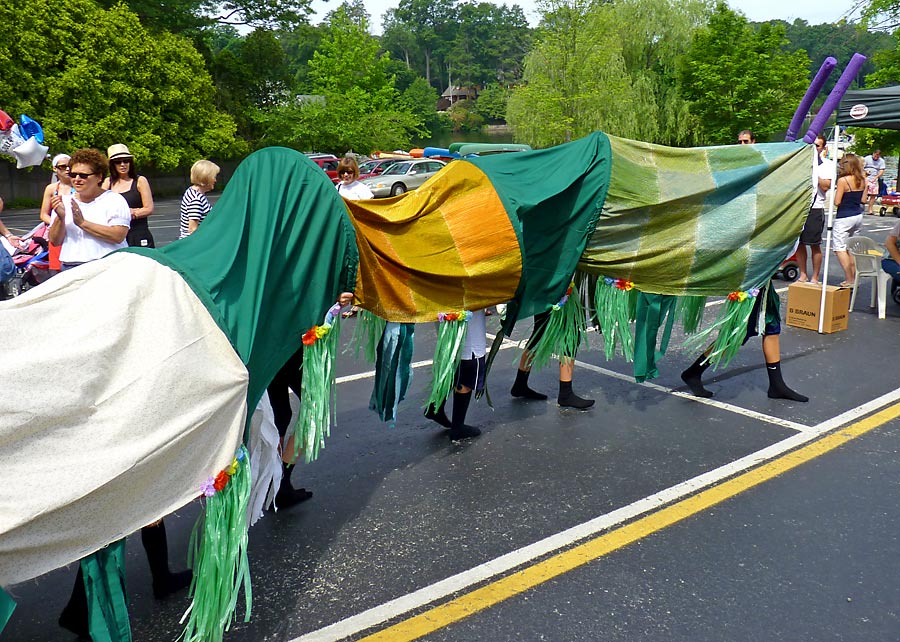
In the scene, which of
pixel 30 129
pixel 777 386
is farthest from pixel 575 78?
pixel 777 386

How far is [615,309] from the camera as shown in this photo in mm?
5320

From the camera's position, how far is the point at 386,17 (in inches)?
5591

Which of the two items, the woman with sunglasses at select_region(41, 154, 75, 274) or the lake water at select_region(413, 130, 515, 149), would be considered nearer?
the woman with sunglasses at select_region(41, 154, 75, 274)

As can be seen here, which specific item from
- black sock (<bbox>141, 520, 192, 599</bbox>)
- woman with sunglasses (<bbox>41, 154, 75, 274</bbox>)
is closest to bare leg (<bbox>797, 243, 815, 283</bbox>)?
woman with sunglasses (<bbox>41, 154, 75, 274</bbox>)

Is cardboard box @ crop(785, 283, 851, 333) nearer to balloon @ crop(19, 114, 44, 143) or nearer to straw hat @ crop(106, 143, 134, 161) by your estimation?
straw hat @ crop(106, 143, 134, 161)

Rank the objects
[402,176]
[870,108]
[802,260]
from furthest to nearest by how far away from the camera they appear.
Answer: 1. [402,176]
2. [802,260]
3. [870,108]

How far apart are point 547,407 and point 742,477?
158cm

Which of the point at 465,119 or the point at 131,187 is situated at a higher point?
the point at 465,119

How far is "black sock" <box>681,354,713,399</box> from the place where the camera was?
19.4ft

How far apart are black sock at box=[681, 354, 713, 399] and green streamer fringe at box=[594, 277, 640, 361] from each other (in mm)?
821

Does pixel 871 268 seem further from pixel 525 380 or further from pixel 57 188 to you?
pixel 57 188

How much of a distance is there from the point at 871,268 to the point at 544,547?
712 centimetres

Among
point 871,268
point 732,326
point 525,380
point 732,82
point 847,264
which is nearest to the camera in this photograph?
point 732,326

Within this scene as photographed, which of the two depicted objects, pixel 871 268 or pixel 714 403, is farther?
pixel 871 268
